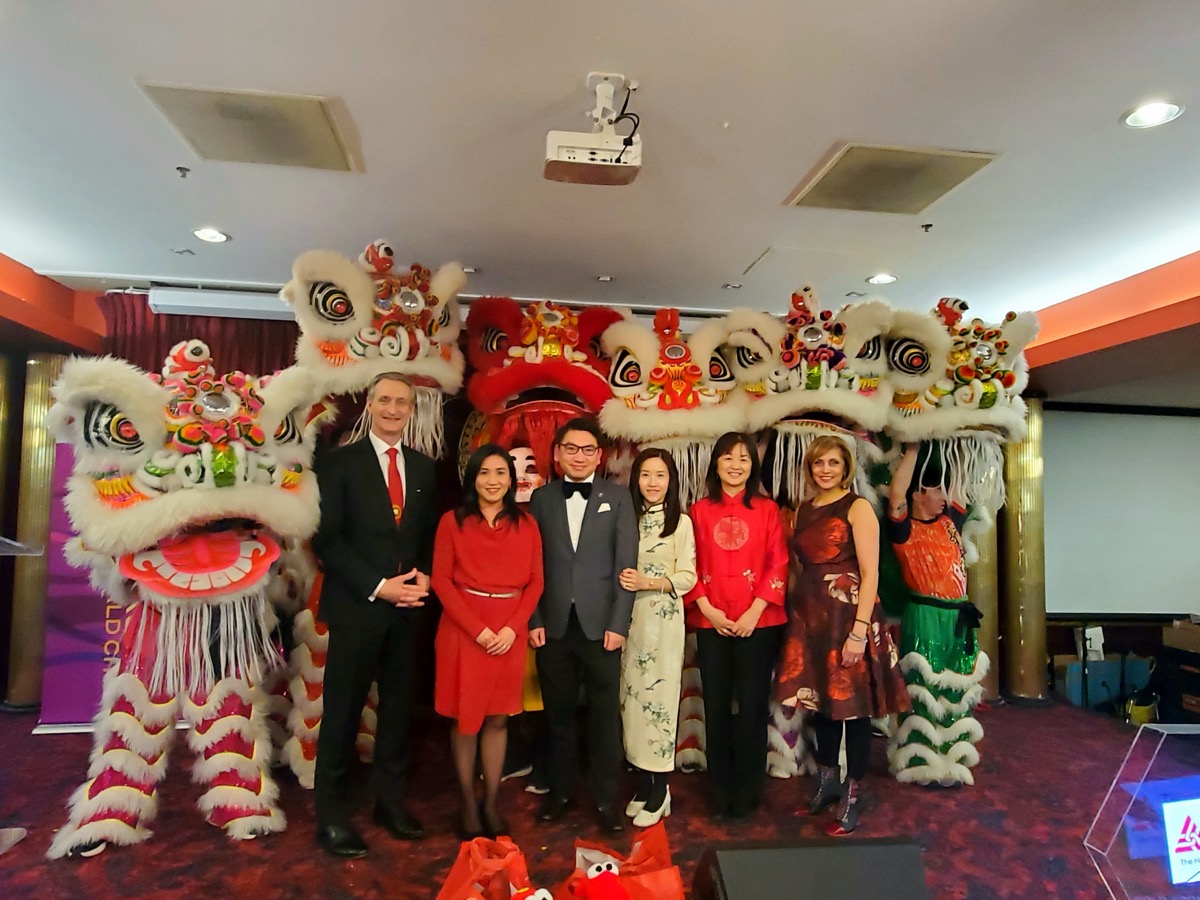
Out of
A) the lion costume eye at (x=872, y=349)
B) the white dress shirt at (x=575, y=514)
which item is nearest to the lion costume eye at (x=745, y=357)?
the lion costume eye at (x=872, y=349)

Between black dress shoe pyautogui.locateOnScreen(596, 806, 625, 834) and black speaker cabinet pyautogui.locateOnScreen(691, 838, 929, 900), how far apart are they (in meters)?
1.00

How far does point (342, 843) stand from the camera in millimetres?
2170

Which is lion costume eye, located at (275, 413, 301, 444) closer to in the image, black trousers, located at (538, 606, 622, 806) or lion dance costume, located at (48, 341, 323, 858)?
lion dance costume, located at (48, 341, 323, 858)

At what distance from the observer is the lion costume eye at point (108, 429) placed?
2.11 m

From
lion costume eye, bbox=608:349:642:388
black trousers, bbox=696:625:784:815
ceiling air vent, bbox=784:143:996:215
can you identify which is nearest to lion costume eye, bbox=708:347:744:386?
lion costume eye, bbox=608:349:642:388

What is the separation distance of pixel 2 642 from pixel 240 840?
244 cm

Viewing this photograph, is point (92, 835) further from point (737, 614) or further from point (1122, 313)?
point (1122, 313)

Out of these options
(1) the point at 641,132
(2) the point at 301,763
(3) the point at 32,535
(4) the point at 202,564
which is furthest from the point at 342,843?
(3) the point at 32,535

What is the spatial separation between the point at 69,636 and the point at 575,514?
9.02ft

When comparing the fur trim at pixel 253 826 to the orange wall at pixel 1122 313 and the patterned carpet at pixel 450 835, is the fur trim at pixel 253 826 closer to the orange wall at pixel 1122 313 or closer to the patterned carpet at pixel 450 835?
the patterned carpet at pixel 450 835

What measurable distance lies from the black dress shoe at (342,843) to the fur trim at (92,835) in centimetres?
60

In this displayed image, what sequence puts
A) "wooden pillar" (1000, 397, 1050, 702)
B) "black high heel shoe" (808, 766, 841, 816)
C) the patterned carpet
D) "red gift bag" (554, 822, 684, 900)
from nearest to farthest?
"red gift bag" (554, 822, 684, 900) < the patterned carpet < "black high heel shoe" (808, 766, 841, 816) < "wooden pillar" (1000, 397, 1050, 702)

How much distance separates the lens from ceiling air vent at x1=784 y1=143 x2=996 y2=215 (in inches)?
88.8

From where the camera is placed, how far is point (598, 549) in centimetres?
232
